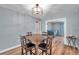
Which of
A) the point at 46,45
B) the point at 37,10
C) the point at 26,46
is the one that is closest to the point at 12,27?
the point at 26,46

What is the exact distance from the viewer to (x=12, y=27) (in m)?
2.04

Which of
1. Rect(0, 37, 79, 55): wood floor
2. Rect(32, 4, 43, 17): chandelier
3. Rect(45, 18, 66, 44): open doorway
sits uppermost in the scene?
Rect(32, 4, 43, 17): chandelier

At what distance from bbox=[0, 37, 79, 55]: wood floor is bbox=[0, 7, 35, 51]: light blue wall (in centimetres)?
14

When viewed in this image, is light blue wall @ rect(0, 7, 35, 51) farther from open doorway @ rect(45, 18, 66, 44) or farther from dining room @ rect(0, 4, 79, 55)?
open doorway @ rect(45, 18, 66, 44)

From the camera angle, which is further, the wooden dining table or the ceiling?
the wooden dining table

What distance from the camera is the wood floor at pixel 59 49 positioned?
6.43ft

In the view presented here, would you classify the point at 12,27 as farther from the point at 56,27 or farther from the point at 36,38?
the point at 56,27

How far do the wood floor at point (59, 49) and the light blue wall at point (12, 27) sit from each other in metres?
0.14

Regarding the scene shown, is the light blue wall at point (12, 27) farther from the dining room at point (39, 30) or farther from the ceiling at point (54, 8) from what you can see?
the ceiling at point (54, 8)

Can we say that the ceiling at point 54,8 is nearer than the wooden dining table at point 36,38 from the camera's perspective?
Yes

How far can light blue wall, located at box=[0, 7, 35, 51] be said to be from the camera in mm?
1989

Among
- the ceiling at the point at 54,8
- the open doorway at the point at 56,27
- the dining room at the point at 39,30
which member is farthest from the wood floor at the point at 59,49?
the ceiling at the point at 54,8

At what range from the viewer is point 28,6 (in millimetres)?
1930

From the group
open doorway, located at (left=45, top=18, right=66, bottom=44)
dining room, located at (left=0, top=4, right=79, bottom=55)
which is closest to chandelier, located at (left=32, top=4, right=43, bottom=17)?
dining room, located at (left=0, top=4, right=79, bottom=55)
